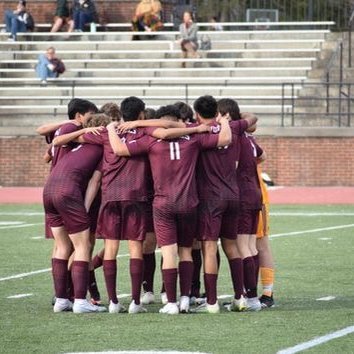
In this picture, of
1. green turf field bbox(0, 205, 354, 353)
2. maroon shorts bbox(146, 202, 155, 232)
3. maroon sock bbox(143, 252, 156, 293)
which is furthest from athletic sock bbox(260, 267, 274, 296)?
maroon shorts bbox(146, 202, 155, 232)

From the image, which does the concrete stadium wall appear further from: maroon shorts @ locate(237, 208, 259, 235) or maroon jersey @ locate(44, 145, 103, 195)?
maroon jersey @ locate(44, 145, 103, 195)

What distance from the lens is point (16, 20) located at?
3750cm

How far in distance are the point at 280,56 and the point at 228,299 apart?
2314 cm

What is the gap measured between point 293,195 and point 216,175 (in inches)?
672

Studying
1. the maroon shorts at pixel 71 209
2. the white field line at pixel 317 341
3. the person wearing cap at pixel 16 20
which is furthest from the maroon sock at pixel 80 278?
the person wearing cap at pixel 16 20

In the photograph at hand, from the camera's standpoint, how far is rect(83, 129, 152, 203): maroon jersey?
11.5 metres

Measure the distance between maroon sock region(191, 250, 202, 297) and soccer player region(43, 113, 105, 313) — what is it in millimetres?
1164

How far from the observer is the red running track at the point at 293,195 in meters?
27.1

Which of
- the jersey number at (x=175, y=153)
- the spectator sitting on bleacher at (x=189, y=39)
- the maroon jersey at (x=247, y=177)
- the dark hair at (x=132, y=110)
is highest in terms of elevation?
the dark hair at (x=132, y=110)

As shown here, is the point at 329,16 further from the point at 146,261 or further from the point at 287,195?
the point at 146,261

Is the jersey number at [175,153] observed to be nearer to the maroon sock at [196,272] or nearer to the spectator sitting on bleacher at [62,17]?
the maroon sock at [196,272]

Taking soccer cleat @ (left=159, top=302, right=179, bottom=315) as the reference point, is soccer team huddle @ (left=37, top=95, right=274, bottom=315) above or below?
above

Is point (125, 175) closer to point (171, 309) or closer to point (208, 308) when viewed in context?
point (171, 309)

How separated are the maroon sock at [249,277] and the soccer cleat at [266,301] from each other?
0.78ft
